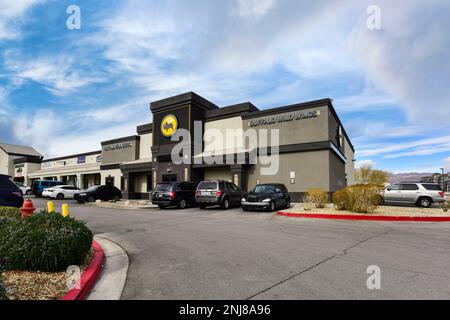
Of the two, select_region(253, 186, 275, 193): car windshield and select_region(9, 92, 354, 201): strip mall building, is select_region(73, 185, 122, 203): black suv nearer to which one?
select_region(9, 92, 354, 201): strip mall building

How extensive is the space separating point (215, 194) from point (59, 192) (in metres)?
20.8

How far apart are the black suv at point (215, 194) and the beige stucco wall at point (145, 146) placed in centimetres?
1610

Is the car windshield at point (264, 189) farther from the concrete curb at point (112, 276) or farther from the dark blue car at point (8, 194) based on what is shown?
the dark blue car at point (8, 194)

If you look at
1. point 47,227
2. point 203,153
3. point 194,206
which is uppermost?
point 203,153

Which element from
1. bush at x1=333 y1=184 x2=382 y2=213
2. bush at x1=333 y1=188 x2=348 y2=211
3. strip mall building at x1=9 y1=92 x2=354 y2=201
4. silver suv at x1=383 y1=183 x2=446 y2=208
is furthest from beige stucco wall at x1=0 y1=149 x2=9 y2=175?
silver suv at x1=383 y1=183 x2=446 y2=208

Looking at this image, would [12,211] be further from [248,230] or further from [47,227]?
[248,230]

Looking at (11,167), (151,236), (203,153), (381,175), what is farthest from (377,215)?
(381,175)

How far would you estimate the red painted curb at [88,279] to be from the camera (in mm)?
4051

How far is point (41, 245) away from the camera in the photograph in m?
5.08

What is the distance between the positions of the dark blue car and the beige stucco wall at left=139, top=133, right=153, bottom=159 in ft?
74.8

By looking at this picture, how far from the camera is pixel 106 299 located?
13.5ft

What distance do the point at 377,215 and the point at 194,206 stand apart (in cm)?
1233

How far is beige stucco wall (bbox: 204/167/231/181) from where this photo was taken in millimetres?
26109

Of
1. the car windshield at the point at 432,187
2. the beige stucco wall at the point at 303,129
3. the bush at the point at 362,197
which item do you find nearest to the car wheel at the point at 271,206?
the bush at the point at 362,197
